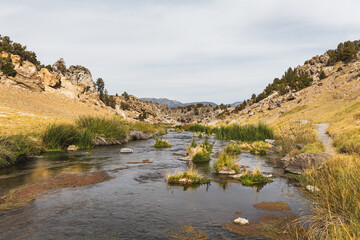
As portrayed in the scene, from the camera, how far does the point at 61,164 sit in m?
17.7

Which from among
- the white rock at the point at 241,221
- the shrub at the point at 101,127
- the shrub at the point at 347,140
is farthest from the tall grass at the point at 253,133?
the white rock at the point at 241,221

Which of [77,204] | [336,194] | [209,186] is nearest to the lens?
[336,194]

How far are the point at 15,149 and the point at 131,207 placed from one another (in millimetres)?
12308

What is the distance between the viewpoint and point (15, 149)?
1741 centimetres

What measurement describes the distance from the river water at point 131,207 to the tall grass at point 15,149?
109 centimetres

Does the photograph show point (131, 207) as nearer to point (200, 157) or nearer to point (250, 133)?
point (200, 157)

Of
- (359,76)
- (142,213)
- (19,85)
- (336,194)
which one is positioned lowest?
(142,213)

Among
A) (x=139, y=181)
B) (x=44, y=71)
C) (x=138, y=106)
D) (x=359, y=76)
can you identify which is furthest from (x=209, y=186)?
(x=138, y=106)

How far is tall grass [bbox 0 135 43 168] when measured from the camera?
15961 mm

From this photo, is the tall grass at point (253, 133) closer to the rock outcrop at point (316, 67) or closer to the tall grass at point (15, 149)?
the tall grass at point (15, 149)

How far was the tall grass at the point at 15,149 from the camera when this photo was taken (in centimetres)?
1596

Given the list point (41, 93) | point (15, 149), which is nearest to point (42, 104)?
point (41, 93)

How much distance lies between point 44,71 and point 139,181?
66954 mm

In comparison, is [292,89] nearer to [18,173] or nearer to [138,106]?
[138,106]
